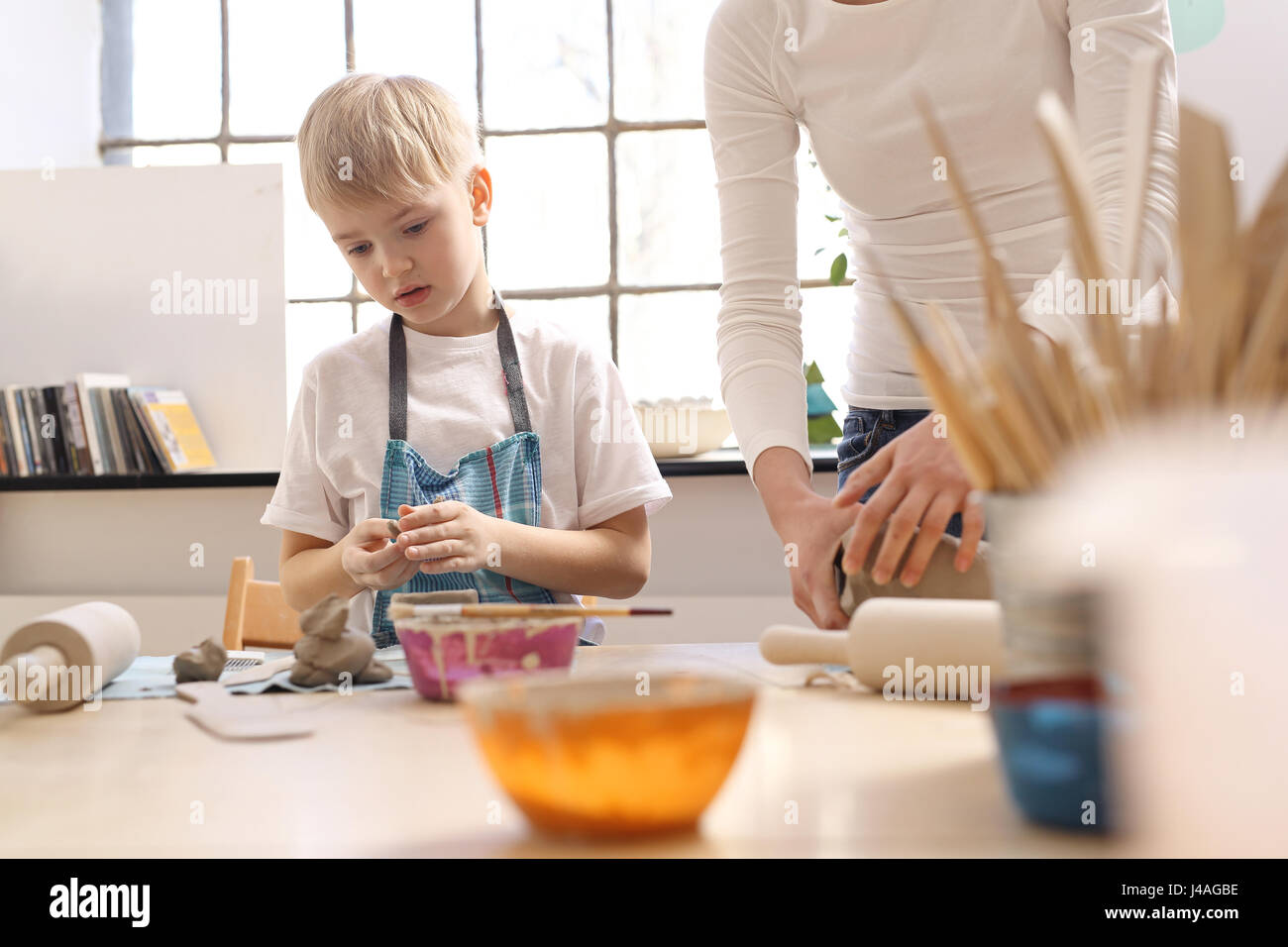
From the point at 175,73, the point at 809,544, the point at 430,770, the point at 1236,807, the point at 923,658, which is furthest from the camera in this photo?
the point at 175,73

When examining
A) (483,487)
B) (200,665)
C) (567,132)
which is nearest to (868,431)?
(483,487)

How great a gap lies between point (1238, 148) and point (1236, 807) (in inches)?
105

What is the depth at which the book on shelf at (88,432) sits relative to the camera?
254 cm

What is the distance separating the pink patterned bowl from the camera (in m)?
0.68

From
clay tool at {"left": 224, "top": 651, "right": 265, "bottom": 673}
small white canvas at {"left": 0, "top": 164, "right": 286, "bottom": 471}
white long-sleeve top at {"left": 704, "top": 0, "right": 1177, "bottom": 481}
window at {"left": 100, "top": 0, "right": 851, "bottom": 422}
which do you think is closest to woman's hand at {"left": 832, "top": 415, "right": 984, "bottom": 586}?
white long-sleeve top at {"left": 704, "top": 0, "right": 1177, "bottom": 481}

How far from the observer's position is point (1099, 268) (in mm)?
371

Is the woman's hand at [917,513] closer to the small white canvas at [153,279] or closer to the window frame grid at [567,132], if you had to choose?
the window frame grid at [567,132]

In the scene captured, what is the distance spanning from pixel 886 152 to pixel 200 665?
881 millimetres

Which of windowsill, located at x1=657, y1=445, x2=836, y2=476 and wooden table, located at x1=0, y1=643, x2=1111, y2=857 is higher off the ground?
windowsill, located at x1=657, y1=445, x2=836, y2=476

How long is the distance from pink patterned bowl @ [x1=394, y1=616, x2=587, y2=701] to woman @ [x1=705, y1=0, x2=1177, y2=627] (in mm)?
349

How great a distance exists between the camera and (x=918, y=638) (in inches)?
26.3

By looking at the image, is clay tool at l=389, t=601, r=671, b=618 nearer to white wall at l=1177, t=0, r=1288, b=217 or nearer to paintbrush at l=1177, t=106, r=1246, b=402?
paintbrush at l=1177, t=106, r=1246, b=402
